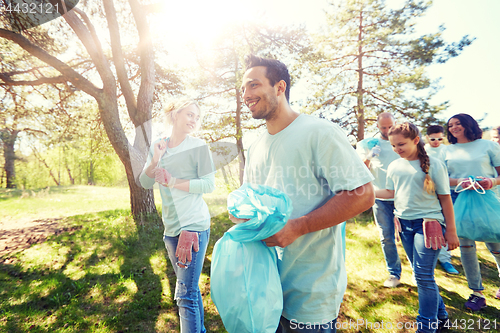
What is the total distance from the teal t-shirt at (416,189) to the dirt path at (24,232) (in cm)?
759

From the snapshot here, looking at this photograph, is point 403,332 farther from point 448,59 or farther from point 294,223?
point 448,59

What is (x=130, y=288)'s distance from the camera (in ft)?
12.1

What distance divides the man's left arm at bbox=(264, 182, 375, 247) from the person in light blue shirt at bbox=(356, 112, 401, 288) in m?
2.76

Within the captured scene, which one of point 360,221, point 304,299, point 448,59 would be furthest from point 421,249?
point 448,59

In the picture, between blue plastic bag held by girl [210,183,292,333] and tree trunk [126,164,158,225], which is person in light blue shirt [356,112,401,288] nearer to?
blue plastic bag held by girl [210,183,292,333]

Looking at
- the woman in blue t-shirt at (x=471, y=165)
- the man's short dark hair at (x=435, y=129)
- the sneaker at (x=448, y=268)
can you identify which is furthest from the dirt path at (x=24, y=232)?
the man's short dark hair at (x=435, y=129)

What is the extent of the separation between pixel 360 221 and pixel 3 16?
11.1 m

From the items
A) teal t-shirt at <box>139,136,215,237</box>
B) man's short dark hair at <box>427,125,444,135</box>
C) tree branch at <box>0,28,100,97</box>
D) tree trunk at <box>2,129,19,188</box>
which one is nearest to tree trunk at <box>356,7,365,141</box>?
man's short dark hair at <box>427,125,444,135</box>

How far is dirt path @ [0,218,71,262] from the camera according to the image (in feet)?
18.2

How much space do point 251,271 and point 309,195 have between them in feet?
1.74

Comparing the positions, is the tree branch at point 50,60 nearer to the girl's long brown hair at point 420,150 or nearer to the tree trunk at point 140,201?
the tree trunk at point 140,201

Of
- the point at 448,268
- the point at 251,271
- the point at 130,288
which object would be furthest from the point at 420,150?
the point at 130,288

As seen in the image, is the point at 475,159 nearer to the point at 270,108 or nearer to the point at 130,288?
the point at 270,108

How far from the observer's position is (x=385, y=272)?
3934mm
